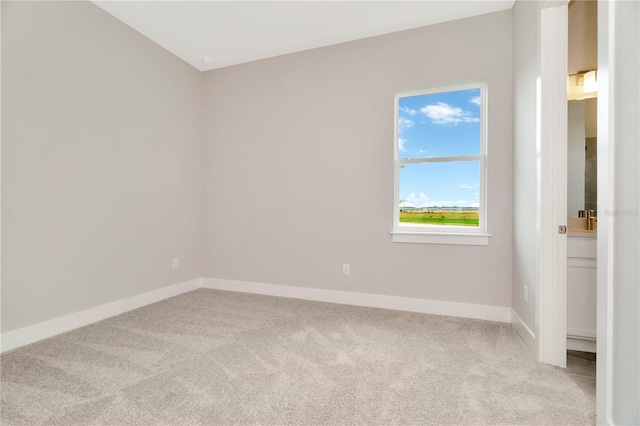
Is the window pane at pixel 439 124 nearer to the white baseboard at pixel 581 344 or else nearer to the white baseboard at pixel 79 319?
the white baseboard at pixel 581 344

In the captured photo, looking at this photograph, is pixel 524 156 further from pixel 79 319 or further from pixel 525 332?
pixel 79 319

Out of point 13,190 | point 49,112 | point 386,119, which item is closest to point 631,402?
point 386,119

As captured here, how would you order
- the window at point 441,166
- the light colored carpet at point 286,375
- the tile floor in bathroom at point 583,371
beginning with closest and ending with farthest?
1. the light colored carpet at point 286,375
2. the tile floor in bathroom at point 583,371
3. the window at point 441,166

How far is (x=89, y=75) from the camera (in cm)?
278

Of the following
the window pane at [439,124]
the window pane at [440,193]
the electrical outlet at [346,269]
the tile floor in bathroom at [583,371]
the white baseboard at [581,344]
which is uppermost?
the window pane at [439,124]

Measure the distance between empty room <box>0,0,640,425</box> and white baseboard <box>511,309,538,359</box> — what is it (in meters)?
0.02

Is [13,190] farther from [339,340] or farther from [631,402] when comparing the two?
[631,402]

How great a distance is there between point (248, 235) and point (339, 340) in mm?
1905

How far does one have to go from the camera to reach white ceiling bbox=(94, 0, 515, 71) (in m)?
2.76

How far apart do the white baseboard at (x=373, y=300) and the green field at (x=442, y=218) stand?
2.57ft

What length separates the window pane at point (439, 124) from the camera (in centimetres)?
301

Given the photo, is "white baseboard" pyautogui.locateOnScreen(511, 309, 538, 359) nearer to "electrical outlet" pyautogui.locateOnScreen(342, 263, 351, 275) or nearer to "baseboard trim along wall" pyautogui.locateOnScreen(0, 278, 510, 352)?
"baseboard trim along wall" pyautogui.locateOnScreen(0, 278, 510, 352)

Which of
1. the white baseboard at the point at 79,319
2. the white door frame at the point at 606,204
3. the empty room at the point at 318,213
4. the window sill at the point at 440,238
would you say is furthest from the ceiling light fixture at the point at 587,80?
the white baseboard at the point at 79,319

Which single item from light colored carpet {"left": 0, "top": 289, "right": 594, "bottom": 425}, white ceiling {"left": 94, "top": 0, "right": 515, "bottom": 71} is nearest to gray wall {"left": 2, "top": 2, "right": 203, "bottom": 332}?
white ceiling {"left": 94, "top": 0, "right": 515, "bottom": 71}
